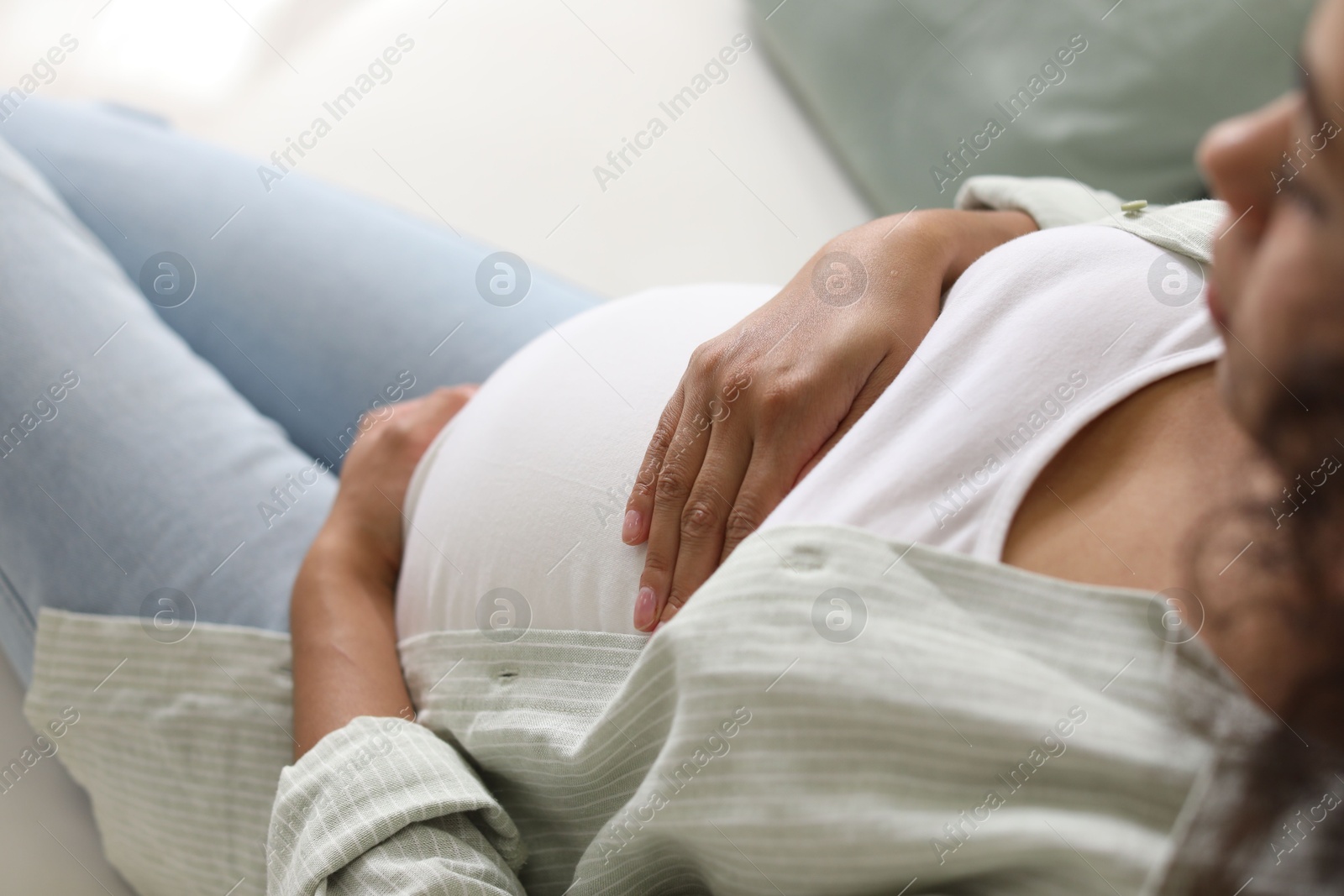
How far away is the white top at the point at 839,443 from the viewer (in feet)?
1.49

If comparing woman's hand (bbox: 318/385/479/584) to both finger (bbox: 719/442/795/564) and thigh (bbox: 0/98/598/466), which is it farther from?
finger (bbox: 719/442/795/564)

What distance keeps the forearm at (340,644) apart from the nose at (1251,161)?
1.75ft

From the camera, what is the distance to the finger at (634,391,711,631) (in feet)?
1.70

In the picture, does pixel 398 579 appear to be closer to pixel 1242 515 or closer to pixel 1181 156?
pixel 1242 515

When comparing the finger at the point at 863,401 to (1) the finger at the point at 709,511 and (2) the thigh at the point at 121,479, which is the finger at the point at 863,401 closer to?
(1) the finger at the point at 709,511

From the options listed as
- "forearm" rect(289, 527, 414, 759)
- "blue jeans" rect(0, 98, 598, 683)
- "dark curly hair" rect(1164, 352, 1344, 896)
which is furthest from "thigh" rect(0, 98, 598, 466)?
"dark curly hair" rect(1164, 352, 1344, 896)

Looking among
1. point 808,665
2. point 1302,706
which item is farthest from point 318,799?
point 1302,706

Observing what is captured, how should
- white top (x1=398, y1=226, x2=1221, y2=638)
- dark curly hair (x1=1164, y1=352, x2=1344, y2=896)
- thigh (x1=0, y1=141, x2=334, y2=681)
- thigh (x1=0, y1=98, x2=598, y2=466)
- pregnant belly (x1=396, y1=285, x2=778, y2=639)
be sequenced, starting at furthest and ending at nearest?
thigh (x1=0, y1=98, x2=598, y2=466) → thigh (x1=0, y1=141, x2=334, y2=681) → pregnant belly (x1=396, y1=285, x2=778, y2=639) → white top (x1=398, y1=226, x2=1221, y2=638) → dark curly hair (x1=1164, y1=352, x2=1344, y2=896)

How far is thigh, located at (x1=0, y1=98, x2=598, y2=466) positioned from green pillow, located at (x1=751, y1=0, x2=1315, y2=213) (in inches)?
16.5

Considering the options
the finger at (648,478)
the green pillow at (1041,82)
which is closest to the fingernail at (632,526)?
the finger at (648,478)

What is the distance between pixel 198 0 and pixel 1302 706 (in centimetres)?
171

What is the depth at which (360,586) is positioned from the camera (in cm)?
68

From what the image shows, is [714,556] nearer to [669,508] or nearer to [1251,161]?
[669,508]

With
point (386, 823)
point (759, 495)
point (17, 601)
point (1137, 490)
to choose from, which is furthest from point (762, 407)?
point (17, 601)
